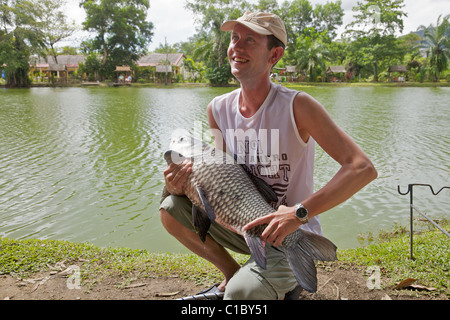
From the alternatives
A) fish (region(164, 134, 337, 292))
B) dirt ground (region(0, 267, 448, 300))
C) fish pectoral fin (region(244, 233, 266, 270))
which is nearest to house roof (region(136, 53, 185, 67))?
dirt ground (region(0, 267, 448, 300))

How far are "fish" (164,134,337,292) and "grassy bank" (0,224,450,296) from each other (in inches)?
38.9

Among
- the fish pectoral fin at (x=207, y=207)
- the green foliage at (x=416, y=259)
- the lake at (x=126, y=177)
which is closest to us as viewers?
the fish pectoral fin at (x=207, y=207)

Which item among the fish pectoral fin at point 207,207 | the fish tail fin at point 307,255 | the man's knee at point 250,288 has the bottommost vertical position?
the man's knee at point 250,288

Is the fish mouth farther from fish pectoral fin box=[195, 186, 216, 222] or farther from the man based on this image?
fish pectoral fin box=[195, 186, 216, 222]

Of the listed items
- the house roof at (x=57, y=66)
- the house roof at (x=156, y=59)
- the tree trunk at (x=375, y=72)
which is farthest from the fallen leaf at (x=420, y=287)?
the house roof at (x=57, y=66)

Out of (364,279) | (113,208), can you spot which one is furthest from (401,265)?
(113,208)

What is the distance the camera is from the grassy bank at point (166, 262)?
2861mm

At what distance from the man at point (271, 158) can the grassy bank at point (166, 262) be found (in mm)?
748

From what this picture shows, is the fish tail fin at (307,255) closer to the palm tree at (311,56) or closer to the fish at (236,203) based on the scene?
the fish at (236,203)

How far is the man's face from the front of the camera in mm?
2197

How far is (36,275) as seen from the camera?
116 inches

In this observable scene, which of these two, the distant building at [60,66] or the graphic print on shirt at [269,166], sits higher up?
the distant building at [60,66]

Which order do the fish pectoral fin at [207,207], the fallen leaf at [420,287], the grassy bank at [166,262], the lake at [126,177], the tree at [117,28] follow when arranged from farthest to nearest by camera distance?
the tree at [117,28] < the lake at [126,177] < the grassy bank at [166,262] < the fallen leaf at [420,287] < the fish pectoral fin at [207,207]

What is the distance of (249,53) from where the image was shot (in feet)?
7.22
